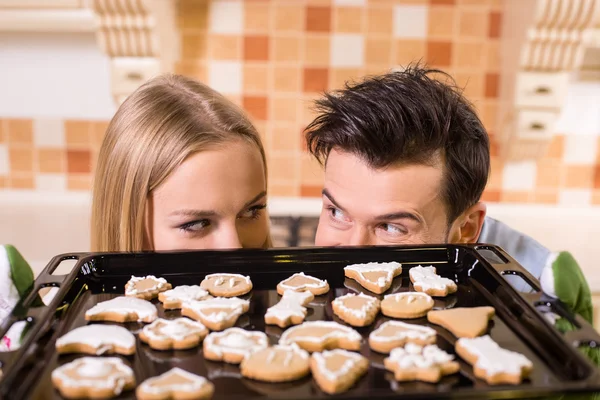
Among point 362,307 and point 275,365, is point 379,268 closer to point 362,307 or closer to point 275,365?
point 362,307

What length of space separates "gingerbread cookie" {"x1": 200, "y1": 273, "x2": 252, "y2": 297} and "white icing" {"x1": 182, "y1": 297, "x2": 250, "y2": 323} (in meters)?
0.02

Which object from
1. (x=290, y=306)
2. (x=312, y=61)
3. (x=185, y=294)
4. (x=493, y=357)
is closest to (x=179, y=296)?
(x=185, y=294)

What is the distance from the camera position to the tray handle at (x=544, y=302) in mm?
583

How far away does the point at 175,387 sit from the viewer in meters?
0.51

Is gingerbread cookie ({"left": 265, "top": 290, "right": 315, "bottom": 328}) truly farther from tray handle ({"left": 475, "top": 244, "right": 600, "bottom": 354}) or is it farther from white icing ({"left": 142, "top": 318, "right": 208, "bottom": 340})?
tray handle ({"left": 475, "top": 244, "right": 600, "bottom": 354})

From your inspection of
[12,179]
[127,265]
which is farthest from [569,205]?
[12,179]

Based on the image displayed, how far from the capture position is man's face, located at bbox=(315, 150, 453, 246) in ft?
3.26

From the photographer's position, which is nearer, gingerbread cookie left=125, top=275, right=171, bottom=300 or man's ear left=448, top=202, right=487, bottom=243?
gingerbread cookie left=125, top=275, right=171, bottom=300

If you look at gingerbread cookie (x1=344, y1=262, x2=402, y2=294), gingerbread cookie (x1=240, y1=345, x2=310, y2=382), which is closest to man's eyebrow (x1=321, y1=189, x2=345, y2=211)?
gingerbread cookie (x1=344, y1=262, x2=402, y2=294)

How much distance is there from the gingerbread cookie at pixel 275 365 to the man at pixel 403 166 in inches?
17.0

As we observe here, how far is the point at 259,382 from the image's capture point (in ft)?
1.82

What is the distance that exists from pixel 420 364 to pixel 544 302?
19cm

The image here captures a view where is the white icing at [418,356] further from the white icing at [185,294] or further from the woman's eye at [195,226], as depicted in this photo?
the woman's eye at [195,226]

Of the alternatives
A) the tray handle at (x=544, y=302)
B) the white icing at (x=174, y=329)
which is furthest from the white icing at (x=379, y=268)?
the white icing at (x=174, y=329)
